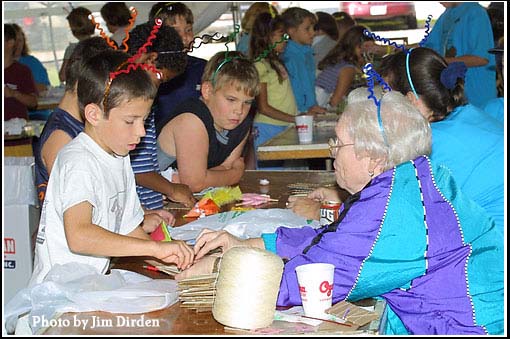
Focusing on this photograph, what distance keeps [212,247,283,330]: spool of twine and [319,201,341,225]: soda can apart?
3.14 ft

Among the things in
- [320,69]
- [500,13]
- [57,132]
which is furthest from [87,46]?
[320,69]

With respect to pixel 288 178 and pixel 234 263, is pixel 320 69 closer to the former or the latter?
pixel 288 178

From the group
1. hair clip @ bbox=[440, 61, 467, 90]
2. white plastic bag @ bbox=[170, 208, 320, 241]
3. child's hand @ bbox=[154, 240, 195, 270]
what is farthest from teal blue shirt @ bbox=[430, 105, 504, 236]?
child's hand @ bbox=[154, 240, 195, 270]

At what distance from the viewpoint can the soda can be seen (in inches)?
117

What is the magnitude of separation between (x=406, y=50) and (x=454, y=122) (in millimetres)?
406

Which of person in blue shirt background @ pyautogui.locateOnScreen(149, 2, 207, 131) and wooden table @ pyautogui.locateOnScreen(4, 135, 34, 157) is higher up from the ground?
person in blue shirt background @ pyautogui.locateOnScreen(149, 2, 207, 131)

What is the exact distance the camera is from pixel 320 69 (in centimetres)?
799

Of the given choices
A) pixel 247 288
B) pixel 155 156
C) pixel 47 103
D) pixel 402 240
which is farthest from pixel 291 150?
pixel 47 103

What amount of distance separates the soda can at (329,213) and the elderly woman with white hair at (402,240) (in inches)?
17.7

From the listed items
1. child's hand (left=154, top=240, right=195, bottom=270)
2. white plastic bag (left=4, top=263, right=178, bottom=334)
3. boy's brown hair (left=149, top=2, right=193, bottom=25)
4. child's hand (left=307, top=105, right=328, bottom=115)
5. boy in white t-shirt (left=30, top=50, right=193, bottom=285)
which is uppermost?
boy's brown hair (left=149, top=2, right=193, bottom=25)

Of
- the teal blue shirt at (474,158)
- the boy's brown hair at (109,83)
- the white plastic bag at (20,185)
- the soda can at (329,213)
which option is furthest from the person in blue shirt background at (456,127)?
the white plastic bag at (20,185)

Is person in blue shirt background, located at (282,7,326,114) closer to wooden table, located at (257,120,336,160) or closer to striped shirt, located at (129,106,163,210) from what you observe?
wooden table, located at (257,120,336,160)

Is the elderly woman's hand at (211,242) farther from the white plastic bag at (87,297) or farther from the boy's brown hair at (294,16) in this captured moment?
the boy's brown hair at (294,16)

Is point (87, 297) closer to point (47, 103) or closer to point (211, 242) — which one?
point (211, 242)
